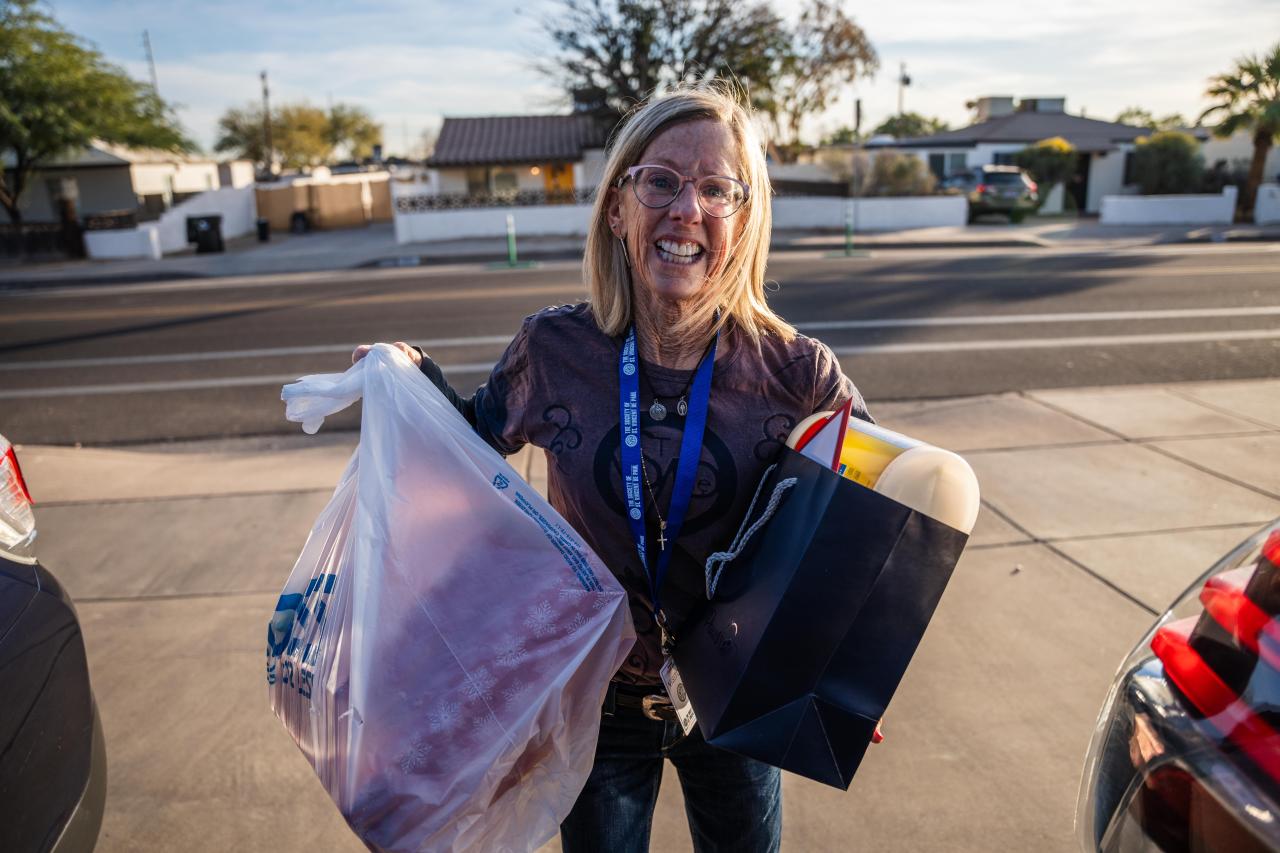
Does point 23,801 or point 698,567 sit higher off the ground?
point 698,567

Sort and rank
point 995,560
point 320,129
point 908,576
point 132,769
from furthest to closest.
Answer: point 320,129 → point 995,560 → point 132,769 → point 908,576

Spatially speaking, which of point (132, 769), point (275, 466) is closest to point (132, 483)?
point (275, 466)

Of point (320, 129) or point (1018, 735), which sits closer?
point (1018, 735)

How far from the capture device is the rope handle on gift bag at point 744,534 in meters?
1.45

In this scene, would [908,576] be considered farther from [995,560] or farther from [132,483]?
[132,483]

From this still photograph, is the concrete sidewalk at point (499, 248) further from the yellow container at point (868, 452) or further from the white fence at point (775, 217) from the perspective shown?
the yellow container at point (868, 452)

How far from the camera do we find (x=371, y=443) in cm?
160

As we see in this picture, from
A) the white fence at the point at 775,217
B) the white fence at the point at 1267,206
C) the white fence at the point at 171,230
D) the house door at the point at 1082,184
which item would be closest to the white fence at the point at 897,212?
the white fence at the point at 775,217

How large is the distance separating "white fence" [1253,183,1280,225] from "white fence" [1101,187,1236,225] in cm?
53

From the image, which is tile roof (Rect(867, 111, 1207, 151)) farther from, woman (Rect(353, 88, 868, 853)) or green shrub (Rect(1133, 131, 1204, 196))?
woman (Rect(353, 88, 868, 853))

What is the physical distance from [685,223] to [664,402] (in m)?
0.34

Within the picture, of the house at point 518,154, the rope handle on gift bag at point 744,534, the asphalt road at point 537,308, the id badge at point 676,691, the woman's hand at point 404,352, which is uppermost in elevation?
the house at point 518,154

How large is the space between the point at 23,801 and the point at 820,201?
Result: 22915mm

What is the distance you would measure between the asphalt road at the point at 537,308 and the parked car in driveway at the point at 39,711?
191 inches
